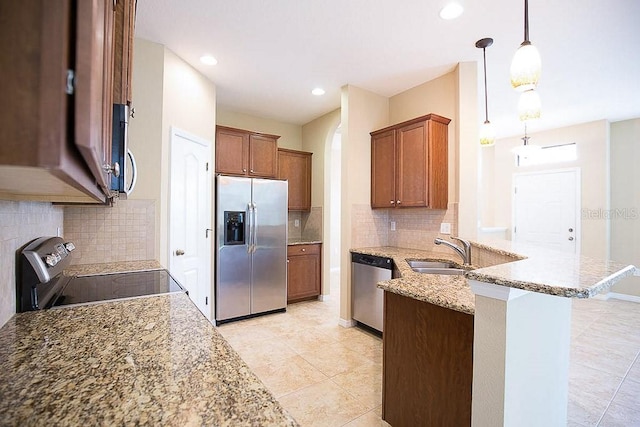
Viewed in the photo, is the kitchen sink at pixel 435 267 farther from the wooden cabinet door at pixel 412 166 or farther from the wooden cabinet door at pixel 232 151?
the wooden cabinet door at pixel 232 151

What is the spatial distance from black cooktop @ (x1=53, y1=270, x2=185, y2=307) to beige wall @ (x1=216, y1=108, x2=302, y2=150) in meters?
3.03

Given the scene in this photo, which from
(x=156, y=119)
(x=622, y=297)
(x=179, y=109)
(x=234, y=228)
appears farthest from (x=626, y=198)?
(x=156, y=119)

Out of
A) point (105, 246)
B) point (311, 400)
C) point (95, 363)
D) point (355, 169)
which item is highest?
point (355, 169)

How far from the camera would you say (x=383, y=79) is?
3.28 meters

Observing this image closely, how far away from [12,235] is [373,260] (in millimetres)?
2685

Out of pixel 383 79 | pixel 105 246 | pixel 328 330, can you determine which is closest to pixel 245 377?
pixel 105 246

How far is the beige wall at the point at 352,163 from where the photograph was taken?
3.43 meters

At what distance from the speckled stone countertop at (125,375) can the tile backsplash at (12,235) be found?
9 cm

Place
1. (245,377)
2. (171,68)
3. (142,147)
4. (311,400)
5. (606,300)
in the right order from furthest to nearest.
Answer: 1. (606,300)
2. (171,68)
3. (142,147)
4. (311,400)
5. (245,377)

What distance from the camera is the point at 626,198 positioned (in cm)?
431

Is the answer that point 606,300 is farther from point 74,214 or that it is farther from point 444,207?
point 74,214

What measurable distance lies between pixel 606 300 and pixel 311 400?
498 cm

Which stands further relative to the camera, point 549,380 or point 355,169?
point 355,169

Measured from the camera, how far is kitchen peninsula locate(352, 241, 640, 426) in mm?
1033
